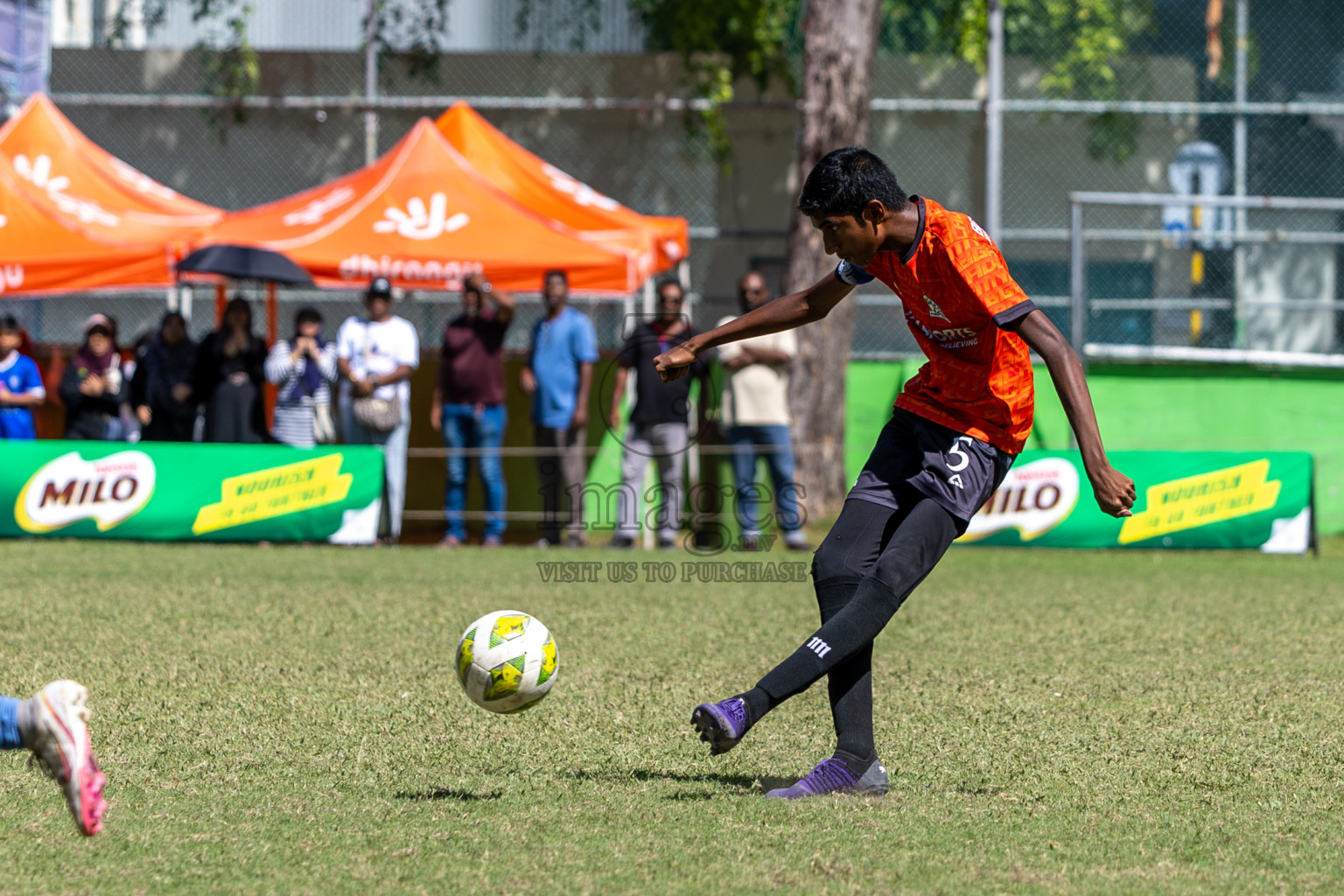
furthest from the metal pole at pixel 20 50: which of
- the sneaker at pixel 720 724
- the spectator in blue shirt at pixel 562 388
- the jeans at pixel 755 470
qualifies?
the sneaker at pixel 720 724

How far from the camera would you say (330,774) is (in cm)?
473

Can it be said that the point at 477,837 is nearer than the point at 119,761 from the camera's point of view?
Yes

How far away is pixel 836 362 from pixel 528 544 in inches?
134

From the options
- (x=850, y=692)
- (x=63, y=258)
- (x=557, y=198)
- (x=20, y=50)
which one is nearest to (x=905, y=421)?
(x=850, y=692)

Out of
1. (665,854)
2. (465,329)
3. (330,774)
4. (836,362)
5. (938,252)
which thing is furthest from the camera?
(836,362)

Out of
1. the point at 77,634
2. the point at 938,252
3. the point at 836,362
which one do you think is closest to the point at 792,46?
the point at 836,362

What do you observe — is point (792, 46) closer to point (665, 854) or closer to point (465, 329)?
point (465, 329)

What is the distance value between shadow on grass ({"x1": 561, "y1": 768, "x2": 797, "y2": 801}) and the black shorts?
0.94m

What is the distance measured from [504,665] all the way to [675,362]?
111 centimetres

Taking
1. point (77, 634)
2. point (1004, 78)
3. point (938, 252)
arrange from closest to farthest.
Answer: point (938, 252) → point (77, 634) → point (1004, 78)

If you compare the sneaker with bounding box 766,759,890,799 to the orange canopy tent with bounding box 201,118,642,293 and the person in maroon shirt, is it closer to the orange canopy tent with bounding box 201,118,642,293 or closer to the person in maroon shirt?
the person in maroon shirt

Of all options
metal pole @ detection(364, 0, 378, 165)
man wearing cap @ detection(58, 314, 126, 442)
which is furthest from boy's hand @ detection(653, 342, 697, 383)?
metal pole @ detection(364, 0, 378, 165)

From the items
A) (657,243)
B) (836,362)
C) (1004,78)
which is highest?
(1004,78)

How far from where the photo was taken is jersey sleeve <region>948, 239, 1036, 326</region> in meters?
4.25
